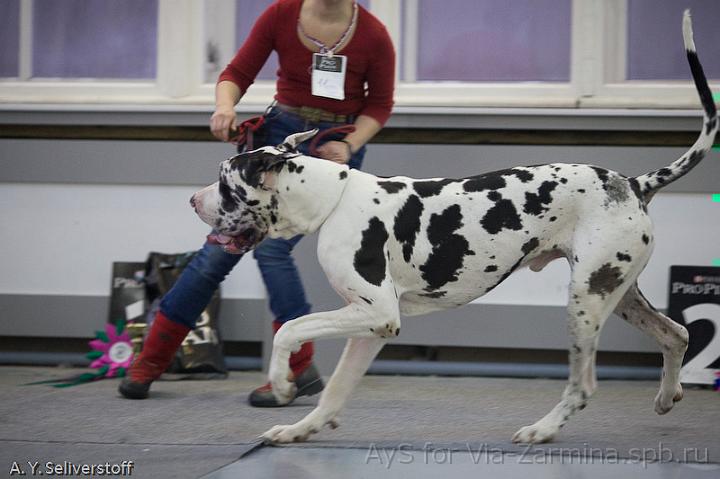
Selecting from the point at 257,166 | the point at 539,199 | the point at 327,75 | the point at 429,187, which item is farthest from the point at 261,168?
the point at 539,199

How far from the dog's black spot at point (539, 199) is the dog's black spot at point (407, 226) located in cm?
37

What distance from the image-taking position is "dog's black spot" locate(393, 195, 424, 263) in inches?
136

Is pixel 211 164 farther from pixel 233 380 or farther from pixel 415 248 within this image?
pixel 415 248

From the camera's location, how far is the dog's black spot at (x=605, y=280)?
11.2 feet

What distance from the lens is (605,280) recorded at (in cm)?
343

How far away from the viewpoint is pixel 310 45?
4.22 meters

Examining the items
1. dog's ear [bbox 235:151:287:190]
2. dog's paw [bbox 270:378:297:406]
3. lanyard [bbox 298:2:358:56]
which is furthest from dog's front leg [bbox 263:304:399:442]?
lanyard [bbox 298:2:358:56]

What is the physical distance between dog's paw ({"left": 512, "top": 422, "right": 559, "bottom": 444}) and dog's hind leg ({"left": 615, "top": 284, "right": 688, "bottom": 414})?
0.56 meters

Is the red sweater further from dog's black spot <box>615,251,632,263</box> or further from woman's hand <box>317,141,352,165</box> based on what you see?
dog's black spot <box>615,251,632,263</box>

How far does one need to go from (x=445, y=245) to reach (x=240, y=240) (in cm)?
74

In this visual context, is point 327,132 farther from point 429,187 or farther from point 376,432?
point 376,432

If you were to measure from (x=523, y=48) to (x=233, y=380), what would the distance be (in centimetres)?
247

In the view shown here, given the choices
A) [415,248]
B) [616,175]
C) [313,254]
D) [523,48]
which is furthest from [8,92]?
[616,175]

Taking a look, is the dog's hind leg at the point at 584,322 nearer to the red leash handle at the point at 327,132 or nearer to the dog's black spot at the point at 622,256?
the dog's black spot at the point at 622,256
